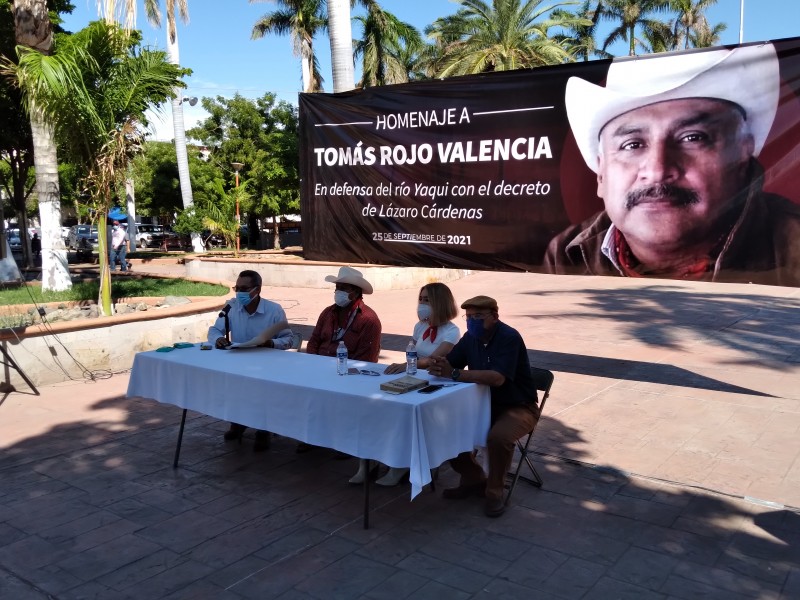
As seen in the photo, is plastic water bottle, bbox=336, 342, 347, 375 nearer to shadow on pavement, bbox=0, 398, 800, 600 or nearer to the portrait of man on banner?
shadow on pavement, bbox=0, 398, 800, 600

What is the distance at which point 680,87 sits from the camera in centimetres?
592

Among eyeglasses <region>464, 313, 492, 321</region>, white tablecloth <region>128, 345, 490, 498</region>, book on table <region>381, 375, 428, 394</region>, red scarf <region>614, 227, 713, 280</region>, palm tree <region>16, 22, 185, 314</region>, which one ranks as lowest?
white tablecloth <region>128, 345, 490, 498</region>

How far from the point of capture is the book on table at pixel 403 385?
14.4ft

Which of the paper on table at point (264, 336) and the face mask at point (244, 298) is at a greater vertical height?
the face mask at point (244, 298)

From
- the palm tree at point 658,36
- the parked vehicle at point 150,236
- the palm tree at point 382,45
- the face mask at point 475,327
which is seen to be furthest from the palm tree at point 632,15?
the face mask at point 475,327

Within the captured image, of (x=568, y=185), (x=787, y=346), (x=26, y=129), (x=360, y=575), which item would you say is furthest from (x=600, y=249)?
(x=26, y=129)

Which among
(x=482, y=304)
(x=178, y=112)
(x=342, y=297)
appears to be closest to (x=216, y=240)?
(x=178, y=112)

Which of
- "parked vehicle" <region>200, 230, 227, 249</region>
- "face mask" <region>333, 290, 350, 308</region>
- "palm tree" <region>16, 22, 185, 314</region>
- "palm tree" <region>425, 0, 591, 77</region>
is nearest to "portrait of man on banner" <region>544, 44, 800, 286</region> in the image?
"face mask" <region>333, 290, 350, 308</region>

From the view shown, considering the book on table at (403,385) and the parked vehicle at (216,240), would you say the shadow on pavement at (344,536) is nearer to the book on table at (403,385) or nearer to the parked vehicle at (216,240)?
the book on table at (403,385)

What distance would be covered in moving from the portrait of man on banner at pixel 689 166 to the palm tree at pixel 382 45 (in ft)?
99.6

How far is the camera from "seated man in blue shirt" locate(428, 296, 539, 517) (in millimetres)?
4668

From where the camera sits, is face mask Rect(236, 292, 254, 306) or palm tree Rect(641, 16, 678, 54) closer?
face mask Rect(236, 292, 254, 306)

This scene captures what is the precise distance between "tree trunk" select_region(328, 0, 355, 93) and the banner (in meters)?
4.25

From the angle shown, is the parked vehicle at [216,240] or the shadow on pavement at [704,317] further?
the parked vehicle at [216,240]
